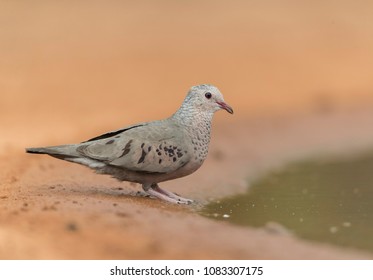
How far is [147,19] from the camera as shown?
2498cm

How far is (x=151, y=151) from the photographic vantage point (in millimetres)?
8461

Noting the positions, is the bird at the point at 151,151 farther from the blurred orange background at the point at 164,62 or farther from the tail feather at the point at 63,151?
the blurred orange background at the point at 164,62

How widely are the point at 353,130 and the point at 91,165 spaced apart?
7312 millimetres

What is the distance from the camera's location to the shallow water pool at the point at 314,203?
7.76m

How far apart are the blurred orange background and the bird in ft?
15.4

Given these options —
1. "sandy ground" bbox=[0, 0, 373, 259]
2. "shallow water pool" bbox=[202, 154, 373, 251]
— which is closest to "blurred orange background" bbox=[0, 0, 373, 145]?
"sandy ground" bbox=[0, 0, 373, 259]

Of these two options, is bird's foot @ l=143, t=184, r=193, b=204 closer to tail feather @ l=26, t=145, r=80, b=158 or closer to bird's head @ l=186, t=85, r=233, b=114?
tail feather @ l=26, t=145, r=80, b=158

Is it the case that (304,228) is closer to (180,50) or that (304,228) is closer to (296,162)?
(296,162)

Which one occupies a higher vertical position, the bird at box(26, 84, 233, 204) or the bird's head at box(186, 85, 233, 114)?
the bird's head at box(186, 85, 233, 114)

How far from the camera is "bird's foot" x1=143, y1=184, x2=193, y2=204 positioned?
868cm

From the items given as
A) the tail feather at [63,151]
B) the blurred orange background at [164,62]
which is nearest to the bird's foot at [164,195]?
the tail feather at [63,151]

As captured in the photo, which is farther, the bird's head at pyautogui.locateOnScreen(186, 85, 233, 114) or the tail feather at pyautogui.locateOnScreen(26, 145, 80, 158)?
the bird's head at pyautogui.locateOnScreen(186, 85, 233, 114)

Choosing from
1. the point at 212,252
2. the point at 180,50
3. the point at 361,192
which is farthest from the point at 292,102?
the point at 212,252

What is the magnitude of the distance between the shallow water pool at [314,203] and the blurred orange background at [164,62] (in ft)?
13.6
